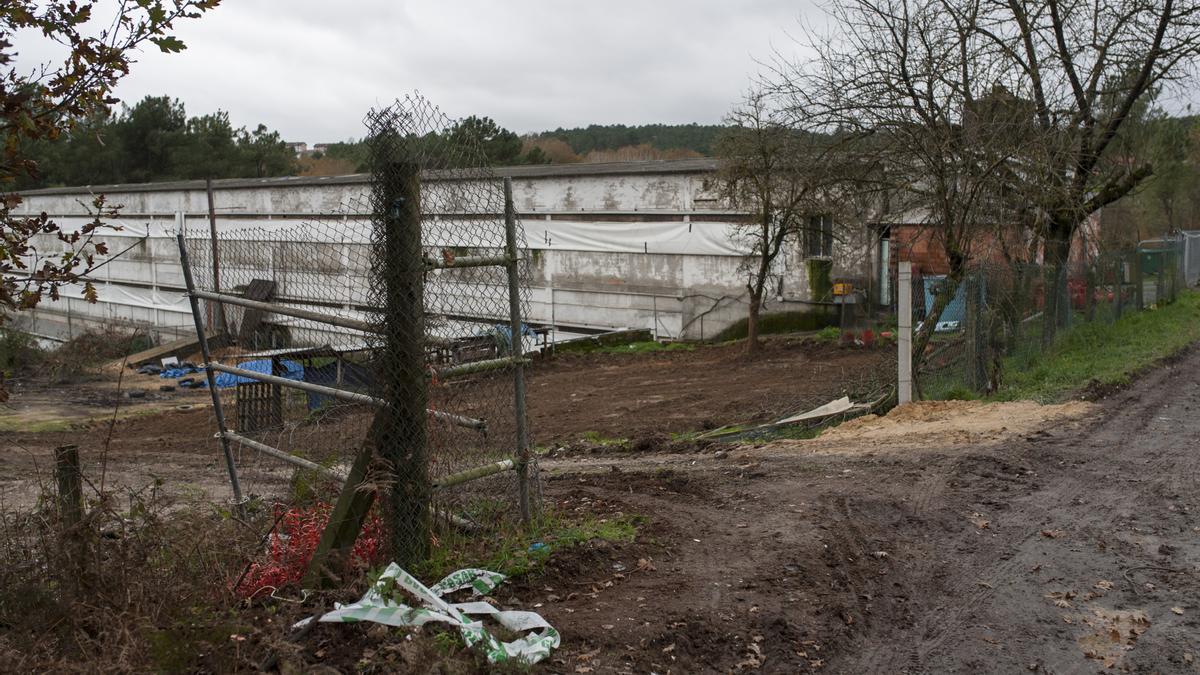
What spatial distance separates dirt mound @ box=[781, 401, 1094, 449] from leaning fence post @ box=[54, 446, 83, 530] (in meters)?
7.04

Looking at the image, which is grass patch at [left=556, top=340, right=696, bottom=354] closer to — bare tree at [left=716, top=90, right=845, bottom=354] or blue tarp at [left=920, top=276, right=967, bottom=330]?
bare tree at [left=716, top=90, right=845, bottom=354]

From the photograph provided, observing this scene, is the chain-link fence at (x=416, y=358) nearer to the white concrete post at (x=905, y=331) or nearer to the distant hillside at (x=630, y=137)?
the white concrete post at (x=905, y=331)

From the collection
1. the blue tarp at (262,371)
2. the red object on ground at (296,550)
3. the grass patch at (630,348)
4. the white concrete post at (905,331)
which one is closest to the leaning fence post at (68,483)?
the red object on ground at (296,550)

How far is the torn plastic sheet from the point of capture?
4418mm

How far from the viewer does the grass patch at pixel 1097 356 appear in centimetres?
1398

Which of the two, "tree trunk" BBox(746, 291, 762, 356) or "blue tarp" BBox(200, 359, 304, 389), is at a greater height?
"blue tarp" BBox(200, 359, 304, 389)

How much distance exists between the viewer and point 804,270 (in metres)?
27.0

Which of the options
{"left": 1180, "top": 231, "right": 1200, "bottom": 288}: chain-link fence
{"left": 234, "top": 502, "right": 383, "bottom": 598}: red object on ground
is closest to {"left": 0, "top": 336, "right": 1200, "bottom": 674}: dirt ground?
{"left": 234, "top": 502, "right": 383, "bottom": 598}: red object on ground

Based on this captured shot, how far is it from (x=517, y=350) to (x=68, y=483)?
2411 millimetres

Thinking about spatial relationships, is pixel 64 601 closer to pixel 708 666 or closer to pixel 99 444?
pixel 708 666

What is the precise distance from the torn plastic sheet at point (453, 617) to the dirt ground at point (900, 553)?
0.35ft

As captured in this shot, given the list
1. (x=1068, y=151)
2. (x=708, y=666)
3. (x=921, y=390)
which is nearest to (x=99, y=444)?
(x=921, y=390)

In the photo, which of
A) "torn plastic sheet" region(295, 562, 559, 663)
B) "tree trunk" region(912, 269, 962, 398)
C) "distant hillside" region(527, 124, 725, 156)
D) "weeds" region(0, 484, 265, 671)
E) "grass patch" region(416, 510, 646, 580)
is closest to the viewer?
"weeds" region(0, 484, 265, 671)

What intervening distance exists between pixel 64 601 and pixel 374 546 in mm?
1457
